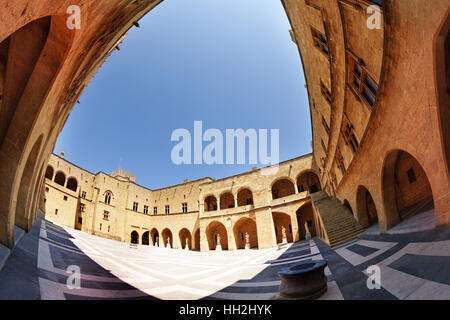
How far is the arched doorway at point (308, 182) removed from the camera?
953 inches

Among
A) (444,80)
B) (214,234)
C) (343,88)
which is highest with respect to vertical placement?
(343,88)

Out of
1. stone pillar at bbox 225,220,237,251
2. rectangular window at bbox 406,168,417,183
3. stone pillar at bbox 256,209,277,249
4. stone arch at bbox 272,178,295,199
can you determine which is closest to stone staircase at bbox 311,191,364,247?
rectangular window at bbox 406,168,417,183

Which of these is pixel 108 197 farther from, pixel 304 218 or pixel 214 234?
pixel 304 218

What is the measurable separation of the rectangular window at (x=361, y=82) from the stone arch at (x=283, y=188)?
60.5ft

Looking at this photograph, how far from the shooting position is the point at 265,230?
2116cm

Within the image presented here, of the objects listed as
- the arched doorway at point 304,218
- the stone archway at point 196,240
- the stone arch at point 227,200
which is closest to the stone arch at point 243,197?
the stone arch at point 227,200

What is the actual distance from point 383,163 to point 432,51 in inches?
175

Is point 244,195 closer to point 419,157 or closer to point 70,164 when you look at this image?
point 419,157

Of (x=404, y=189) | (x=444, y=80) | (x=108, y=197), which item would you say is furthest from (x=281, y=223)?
(x=108, y=197)

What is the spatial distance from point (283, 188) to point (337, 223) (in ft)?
44.6

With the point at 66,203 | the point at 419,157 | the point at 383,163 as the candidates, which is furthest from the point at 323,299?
the point at 66,203

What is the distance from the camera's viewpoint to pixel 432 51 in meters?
3.70

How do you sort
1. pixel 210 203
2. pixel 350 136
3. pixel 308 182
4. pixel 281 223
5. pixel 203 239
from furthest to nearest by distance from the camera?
pixel 210 203 → pixel 203 239 → pixel 308 182 → pixel 281 223 → pixel 350 136

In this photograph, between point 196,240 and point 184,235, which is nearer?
point 196,240
